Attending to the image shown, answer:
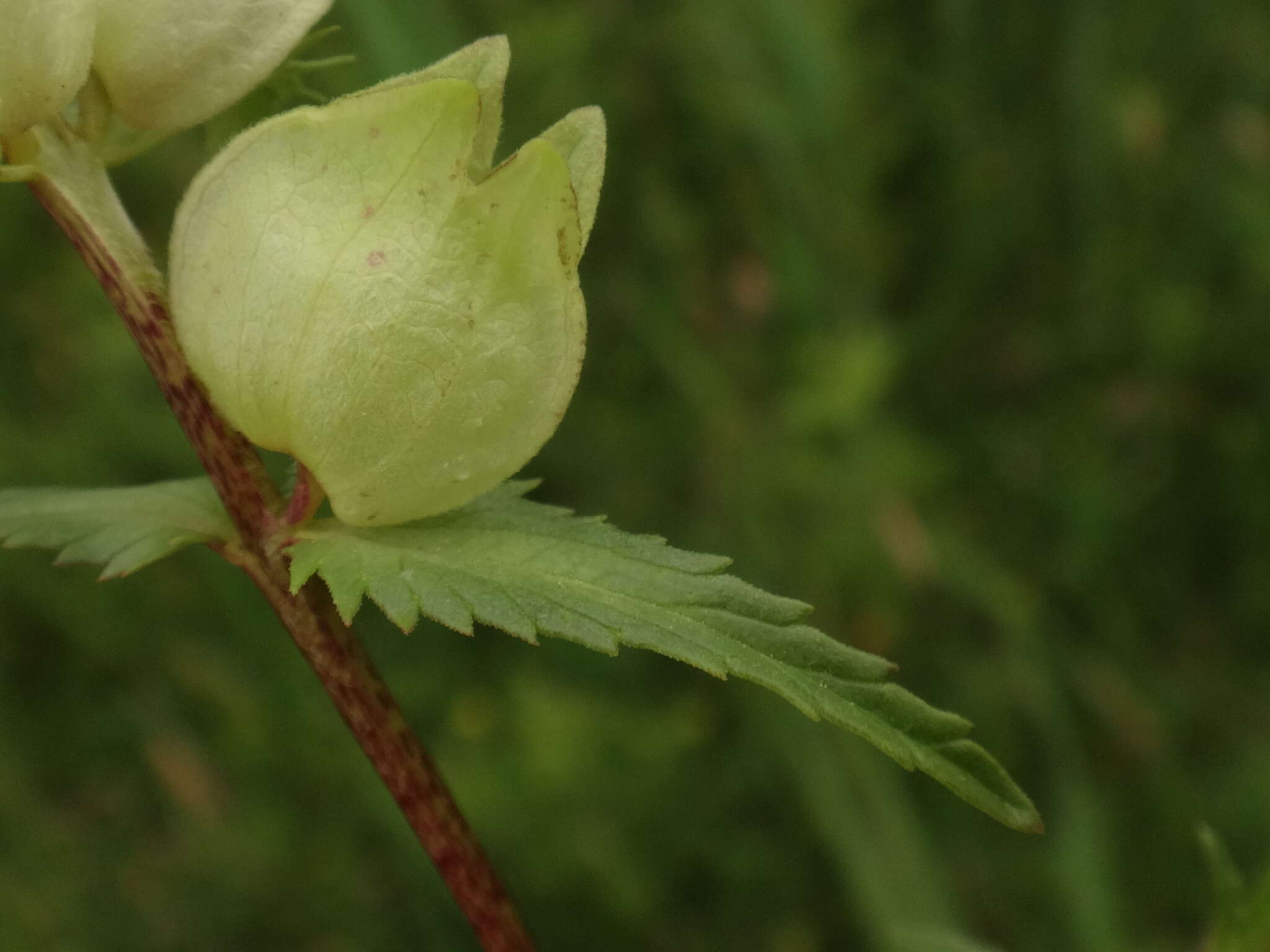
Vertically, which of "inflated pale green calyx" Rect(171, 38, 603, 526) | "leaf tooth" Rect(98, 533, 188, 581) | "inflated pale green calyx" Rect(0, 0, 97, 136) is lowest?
"leaf tooth" Rect(98, 533, 188, 581)

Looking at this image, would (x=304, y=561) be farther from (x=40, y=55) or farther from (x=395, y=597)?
(x=40, y=55)

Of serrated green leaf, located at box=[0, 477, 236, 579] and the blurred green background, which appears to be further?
the blurred green background

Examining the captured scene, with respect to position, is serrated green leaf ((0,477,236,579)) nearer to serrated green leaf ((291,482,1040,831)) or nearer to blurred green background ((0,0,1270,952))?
serrated green leaf ((291,482,1040,831))

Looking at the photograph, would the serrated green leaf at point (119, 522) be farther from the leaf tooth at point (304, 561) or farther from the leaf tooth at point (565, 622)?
the leaf tooth at point (565, 622)

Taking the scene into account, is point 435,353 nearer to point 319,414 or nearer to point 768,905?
point 319,414

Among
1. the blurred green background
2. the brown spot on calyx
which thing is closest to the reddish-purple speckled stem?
the brown spot on calyx

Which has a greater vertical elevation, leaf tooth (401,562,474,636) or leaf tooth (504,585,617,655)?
leaf tooth (401,562,474,636)
